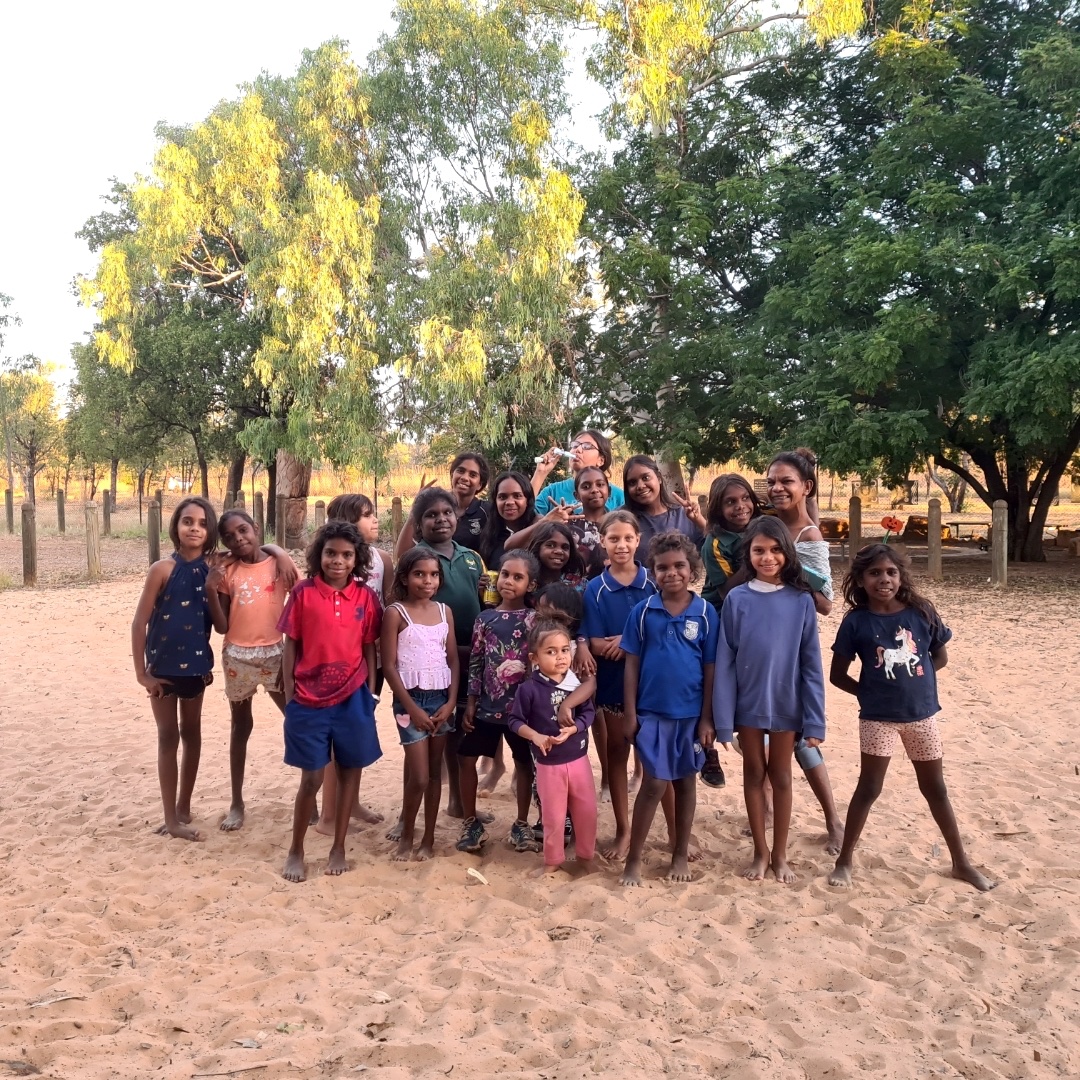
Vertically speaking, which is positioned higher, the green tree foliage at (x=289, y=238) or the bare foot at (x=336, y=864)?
the green tree foliage at (x=289, y=238)

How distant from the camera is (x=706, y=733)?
3.78 m

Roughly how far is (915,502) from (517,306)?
95.6ft

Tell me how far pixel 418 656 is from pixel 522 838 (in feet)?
3.18

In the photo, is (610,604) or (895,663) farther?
(610,604)

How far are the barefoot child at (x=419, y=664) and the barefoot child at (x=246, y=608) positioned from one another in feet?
2.15

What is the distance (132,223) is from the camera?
24.8 meters

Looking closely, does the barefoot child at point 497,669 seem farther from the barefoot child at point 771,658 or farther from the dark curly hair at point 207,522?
the dark curly hair at point 207,522

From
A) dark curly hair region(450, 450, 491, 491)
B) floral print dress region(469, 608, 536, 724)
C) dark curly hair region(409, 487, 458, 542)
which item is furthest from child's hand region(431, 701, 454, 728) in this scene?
dark curly hair region(450, 450, 491, 491)

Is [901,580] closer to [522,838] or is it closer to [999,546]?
[522,838]

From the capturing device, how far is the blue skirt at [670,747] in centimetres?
379

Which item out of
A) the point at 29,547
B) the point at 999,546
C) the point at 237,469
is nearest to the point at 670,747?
the point at 999,546

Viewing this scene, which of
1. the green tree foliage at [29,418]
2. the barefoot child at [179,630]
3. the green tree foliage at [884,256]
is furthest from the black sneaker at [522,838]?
the green tree foliage at [29,418]

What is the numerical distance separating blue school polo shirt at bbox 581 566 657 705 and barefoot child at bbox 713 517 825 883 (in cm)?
41

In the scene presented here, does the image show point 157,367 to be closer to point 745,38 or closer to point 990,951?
point 745,38
